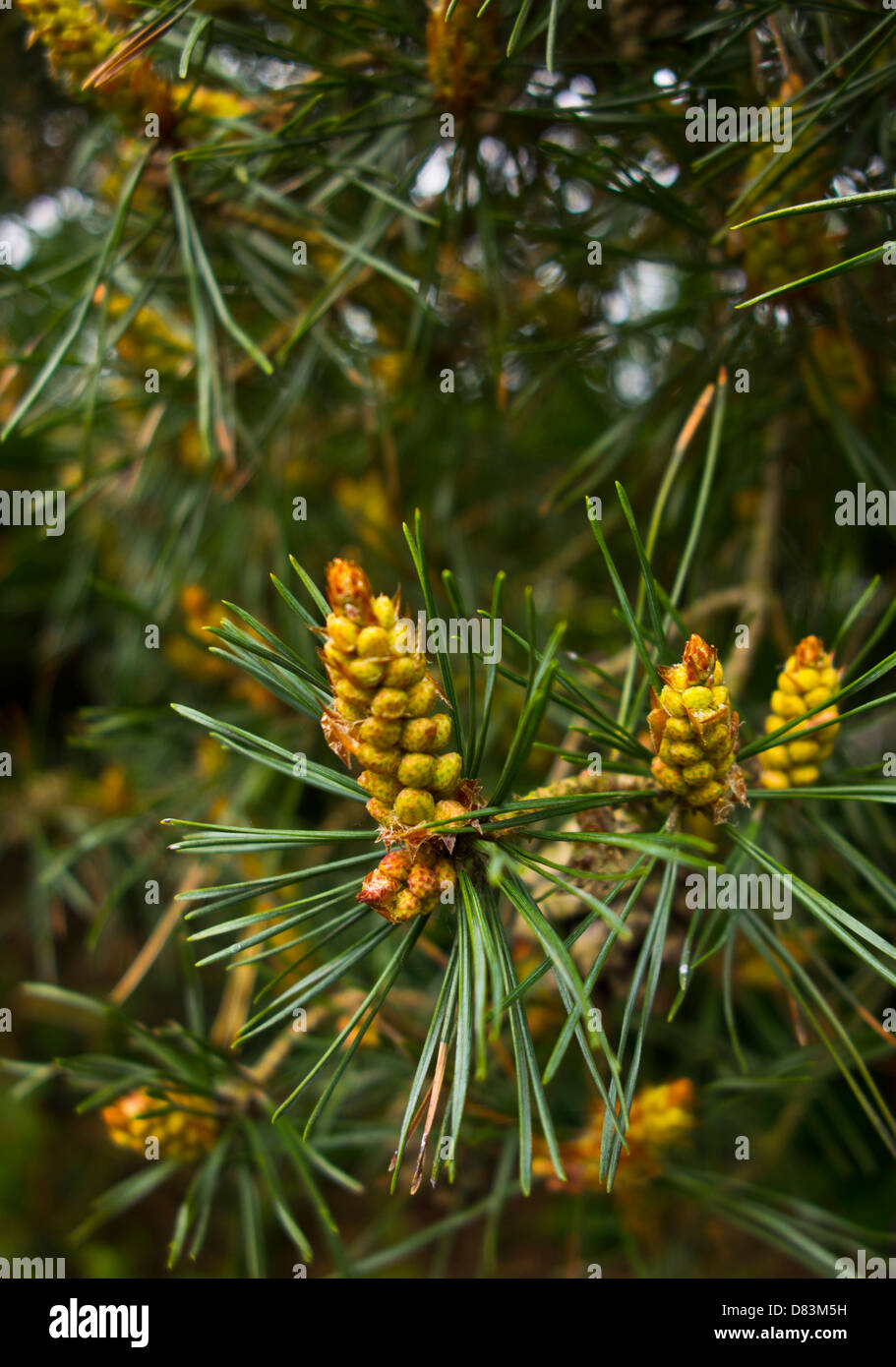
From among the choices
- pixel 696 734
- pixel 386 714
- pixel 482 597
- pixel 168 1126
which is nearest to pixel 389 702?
pixel 386 714

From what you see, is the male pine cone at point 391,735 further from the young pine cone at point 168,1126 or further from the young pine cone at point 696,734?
the young pine cone at point 168,1126

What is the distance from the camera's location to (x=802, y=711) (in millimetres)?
469

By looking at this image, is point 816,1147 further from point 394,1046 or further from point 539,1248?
point 394,1046

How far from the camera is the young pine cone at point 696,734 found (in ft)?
1.32

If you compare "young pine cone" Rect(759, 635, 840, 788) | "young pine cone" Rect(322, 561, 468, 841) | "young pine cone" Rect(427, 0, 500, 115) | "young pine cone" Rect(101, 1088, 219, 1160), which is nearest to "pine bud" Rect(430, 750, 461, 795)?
"young pine cone" Rect(322, 561, 468, 841)

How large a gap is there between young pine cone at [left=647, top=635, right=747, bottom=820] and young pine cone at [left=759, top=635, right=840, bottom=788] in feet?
0.15

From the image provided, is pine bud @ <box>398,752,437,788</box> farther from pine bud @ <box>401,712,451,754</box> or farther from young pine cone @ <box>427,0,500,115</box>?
young pine cone @ <box>427,0,500,115</box>

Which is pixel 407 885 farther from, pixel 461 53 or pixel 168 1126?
pixel 461 53

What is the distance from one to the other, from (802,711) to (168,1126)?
0.46 meters

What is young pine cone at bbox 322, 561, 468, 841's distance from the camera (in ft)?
1.17

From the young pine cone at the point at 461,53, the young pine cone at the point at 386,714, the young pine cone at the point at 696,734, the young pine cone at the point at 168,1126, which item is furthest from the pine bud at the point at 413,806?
the young pine cone at the point at 461,53

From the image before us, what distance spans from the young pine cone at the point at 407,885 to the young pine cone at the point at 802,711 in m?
0.19

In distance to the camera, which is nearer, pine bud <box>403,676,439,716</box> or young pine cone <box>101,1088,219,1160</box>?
pine bud <box>403,676,439,716</box>
